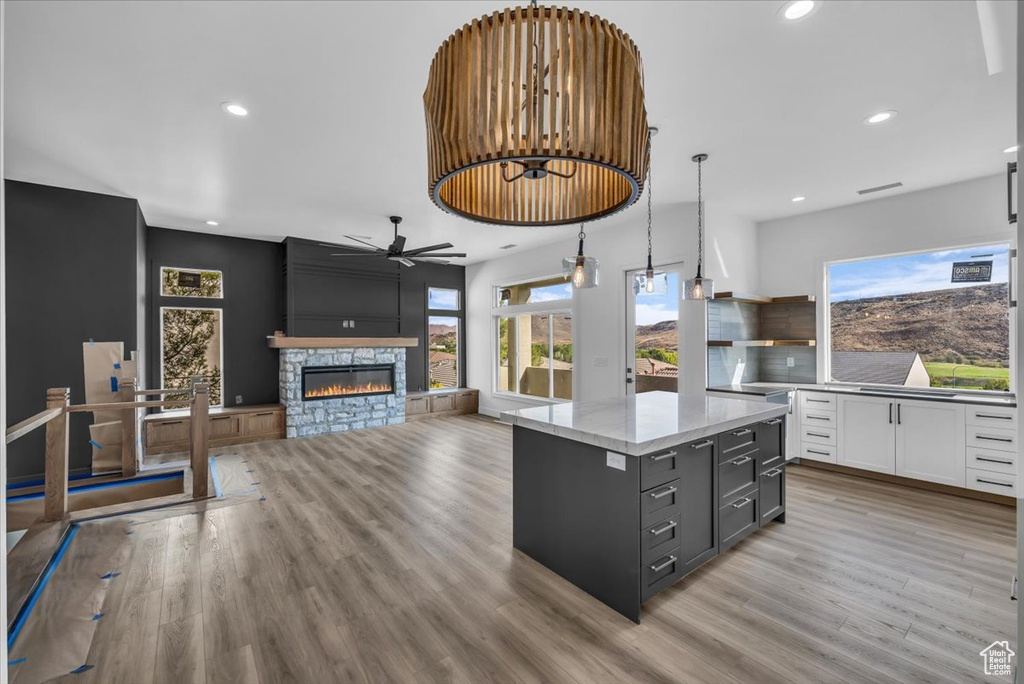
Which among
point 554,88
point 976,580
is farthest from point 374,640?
point 976,580

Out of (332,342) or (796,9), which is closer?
(796,9)

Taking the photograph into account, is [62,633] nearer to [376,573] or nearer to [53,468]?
[376,573]

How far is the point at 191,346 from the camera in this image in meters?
6.30

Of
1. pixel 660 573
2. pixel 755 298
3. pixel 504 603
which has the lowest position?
pixel 504 603

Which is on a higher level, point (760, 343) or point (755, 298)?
point (755, 298)

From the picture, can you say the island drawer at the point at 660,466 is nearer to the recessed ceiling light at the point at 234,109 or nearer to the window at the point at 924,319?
the recessed ceiling light at the point at 234,109

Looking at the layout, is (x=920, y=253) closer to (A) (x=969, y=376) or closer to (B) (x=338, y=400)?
(A) (x=969, y=376)

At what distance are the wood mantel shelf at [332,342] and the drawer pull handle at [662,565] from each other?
5.62 m

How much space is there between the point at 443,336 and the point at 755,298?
5.32 metres

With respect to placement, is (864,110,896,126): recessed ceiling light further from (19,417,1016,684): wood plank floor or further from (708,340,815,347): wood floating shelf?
(19,417,1016,684): wood plank floor

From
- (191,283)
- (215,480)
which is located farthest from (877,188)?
(191,283)

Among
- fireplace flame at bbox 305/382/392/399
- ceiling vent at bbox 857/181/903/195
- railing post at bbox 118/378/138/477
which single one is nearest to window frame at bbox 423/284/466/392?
fireplace flame at bbox 305/382/392/399

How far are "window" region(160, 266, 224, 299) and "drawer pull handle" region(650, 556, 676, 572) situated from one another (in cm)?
658

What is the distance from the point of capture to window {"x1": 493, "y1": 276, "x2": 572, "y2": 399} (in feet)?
22.8
